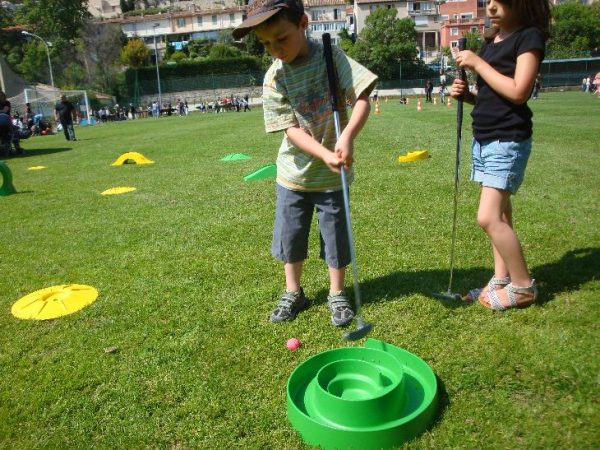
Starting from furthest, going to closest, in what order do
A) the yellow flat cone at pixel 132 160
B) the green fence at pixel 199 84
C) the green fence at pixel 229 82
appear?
the green fence at pixel 199 84
the green fence at pixel 229 82
the yellow flat cone at pixel 132 160

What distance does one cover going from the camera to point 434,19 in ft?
288

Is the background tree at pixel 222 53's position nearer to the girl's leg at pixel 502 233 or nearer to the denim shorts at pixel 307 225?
the denim shorts at pixel 307 225

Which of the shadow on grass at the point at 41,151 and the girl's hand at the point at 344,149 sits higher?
the girl's hand at the point at 344,149

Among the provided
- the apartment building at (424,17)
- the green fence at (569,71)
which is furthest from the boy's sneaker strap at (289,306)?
the apartment building at (424,17)

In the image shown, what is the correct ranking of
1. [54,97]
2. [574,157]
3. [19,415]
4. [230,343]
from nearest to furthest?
[19,415]
[230,343]
[574,157]
[54,97]

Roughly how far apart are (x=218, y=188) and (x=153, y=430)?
19.1 ft

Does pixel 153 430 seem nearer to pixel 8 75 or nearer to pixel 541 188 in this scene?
pixel 541 188

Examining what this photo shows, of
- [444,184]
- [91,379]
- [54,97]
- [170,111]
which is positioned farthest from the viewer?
[170,111]

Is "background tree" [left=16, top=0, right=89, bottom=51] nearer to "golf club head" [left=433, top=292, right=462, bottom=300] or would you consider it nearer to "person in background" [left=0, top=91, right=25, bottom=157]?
"person in background" [left=0, top=91, right=25, bottom=157]

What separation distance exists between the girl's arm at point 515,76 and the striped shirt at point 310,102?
602 millimetres

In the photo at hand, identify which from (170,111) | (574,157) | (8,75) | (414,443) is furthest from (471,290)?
(8,75)

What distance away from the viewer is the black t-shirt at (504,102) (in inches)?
110

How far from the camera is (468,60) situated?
296cm

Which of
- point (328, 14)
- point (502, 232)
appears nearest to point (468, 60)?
point (502, 232)
